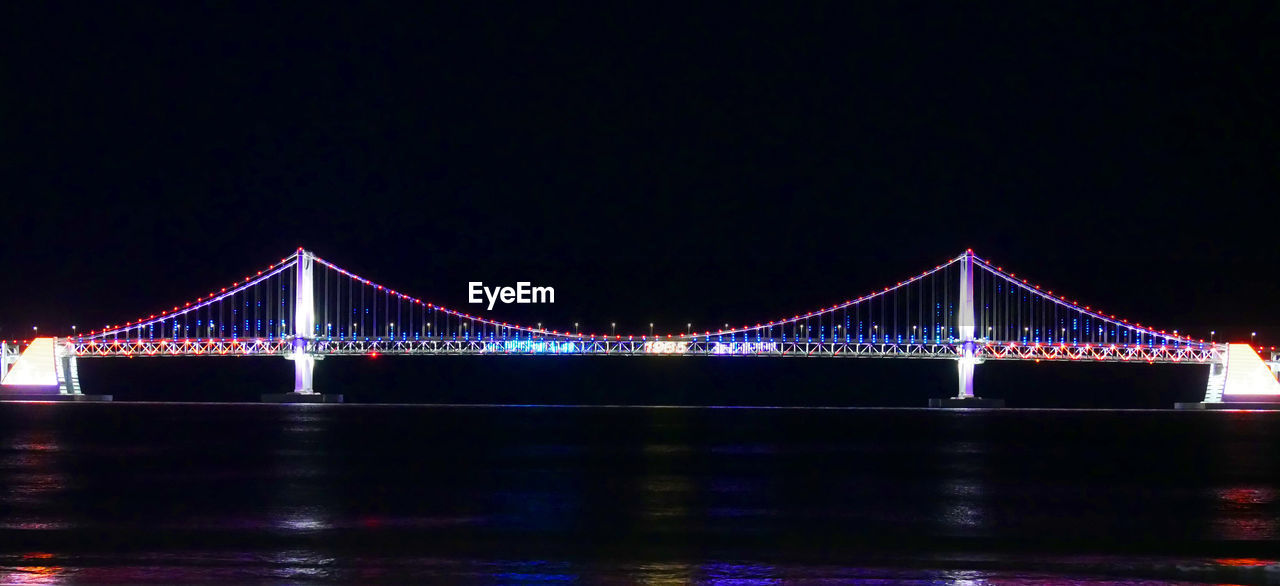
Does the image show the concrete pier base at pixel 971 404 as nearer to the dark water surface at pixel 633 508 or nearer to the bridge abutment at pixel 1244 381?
the bridge abutment at pixel 1244 381

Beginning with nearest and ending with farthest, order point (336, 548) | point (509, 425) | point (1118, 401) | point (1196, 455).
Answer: point (336, 548) → point (1196, 455) → point (509, 425) → point (1118, 401)

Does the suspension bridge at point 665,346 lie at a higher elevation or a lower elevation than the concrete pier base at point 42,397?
higher

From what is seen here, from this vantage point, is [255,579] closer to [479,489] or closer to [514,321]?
[479,489]

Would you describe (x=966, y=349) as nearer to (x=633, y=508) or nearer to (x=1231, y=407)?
(x=1231, y=407)

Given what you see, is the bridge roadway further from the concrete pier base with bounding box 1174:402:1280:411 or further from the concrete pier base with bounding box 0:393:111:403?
the concrete pier base with bounding box 1174:402:1280:411

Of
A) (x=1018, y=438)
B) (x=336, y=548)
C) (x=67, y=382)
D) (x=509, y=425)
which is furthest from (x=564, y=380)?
(x=336, y=548)

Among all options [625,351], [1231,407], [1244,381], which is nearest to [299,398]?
[625,351]

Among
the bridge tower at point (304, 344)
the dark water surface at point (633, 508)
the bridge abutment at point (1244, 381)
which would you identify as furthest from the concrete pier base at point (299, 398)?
the bridge abutment at point (1244, 381)

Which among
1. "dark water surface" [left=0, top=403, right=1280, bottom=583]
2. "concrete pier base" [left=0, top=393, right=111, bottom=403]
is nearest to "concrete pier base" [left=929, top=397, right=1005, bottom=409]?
"dark water surface" [left=0, top=403, right=1280, bottom=583]
